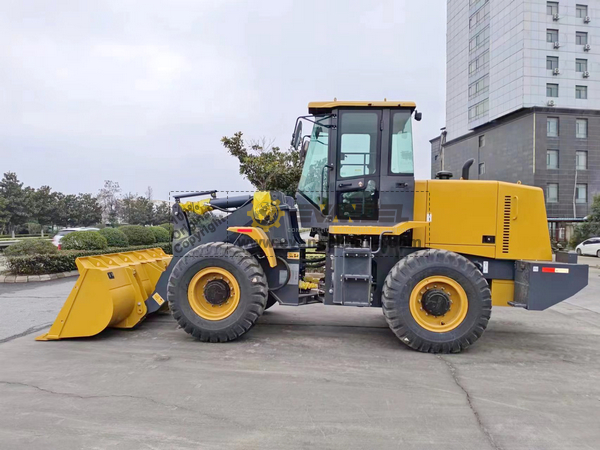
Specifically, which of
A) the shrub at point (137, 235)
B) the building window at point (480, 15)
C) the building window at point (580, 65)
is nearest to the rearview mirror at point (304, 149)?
the shrub at point (137, 235)

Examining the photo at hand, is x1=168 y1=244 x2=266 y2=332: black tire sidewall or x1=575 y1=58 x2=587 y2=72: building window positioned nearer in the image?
x1=168 y1=244 x2=266 y2=332: black tire sidewall

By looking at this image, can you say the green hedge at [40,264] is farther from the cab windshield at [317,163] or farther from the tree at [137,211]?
the tree at [137,211]

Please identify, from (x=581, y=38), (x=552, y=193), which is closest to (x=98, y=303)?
(x=552, y=193)

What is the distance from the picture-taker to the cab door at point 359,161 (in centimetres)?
566

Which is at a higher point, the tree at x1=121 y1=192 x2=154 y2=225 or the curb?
the tree at x1=121 y1=192 x2=154 y2=225

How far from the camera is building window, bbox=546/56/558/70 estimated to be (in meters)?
35.3

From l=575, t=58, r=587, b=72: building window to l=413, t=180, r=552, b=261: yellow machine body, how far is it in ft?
131

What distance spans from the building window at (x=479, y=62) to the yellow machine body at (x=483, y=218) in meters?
40.7

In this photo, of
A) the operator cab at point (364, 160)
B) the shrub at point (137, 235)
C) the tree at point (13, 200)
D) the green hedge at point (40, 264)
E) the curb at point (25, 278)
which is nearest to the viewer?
the operator cab at point (364, 160)

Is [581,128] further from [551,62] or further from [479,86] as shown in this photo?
[479,86]

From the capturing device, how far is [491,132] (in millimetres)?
39219

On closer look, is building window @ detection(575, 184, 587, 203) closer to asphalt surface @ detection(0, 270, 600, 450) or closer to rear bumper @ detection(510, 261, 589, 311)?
asphalt surface @ detection(0, 270, 600, 450)

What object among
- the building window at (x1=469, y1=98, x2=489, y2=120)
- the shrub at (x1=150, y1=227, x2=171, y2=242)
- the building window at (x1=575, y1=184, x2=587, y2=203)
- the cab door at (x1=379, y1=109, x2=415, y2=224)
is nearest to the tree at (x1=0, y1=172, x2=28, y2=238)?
the shrub at (x1=150, y1=227, x2=171, y2=242)

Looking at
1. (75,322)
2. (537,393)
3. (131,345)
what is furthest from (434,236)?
(75,322)
